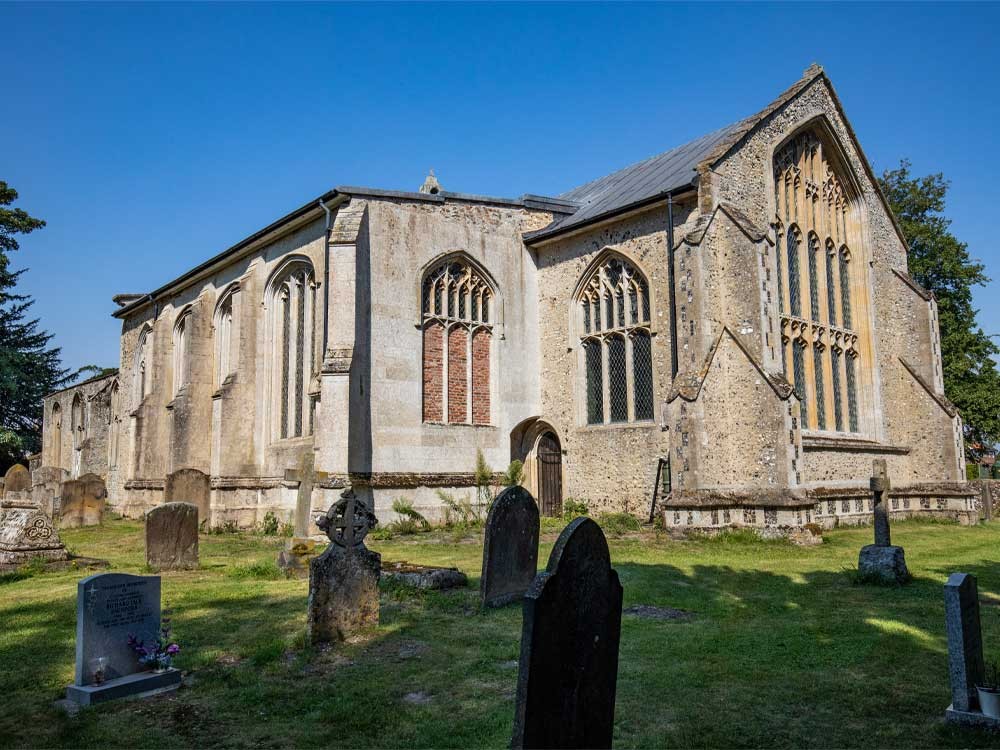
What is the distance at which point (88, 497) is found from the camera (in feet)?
75.2

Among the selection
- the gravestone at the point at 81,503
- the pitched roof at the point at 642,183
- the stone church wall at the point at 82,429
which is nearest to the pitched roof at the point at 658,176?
the pitched roof at the point at 642,183

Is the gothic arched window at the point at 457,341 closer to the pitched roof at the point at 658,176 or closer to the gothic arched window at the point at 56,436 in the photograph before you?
the pitched roof at the point at 658,176

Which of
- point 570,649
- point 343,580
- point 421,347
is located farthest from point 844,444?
point 570,649

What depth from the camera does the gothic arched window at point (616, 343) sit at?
733 inches

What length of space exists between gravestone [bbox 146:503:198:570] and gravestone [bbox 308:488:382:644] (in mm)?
5651

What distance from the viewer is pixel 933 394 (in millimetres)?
20719

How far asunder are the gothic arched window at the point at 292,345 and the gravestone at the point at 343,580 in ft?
41.9

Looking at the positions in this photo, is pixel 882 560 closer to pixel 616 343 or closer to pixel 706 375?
pixel 706 375

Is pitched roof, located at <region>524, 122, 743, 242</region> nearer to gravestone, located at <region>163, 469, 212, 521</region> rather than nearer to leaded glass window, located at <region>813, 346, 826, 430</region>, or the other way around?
leaded glass window, located at <region>813, 346, 826, 430</region>

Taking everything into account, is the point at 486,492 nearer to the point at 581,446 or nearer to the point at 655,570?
the point at 581,446

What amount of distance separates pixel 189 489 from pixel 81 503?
5459 millimetres

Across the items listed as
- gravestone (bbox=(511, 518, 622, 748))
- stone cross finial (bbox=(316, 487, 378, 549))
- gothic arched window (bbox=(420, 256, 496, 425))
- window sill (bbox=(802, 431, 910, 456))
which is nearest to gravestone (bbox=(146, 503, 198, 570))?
stone cross finial (bbox=(316, 487, 378, 549))

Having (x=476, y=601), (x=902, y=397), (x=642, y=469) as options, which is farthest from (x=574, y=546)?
(x=902, y=397)

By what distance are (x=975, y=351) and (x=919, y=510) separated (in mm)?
12954
